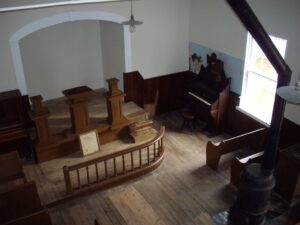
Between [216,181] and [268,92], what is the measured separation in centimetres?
207

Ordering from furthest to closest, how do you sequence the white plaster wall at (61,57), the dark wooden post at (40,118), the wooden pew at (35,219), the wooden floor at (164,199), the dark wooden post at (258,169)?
1. the white plaster wall at (61,57)
2. the dark wooden post at (40,118)
3. the wooden floor at (164,199)
4. the wooden pew at (35,219)
5. the dark wooden post at (258,169)

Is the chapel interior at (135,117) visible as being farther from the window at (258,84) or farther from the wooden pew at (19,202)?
the window at (258,84)

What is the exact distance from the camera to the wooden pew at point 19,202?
4988 millimetres

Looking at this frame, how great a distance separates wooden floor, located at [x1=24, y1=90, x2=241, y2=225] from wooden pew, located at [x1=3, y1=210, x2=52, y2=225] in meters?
0.39

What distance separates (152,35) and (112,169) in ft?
10.9

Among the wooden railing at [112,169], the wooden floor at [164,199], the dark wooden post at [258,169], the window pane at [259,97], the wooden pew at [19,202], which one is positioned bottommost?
the wooden floor at [164,199]

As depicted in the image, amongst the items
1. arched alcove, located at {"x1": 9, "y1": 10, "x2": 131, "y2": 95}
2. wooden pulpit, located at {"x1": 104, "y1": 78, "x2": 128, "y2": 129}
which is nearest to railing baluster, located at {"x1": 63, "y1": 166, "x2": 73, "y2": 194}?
wooden pulpit, located at {"x1": 104, "y1": 78, "x2": 128, "y2": 129}

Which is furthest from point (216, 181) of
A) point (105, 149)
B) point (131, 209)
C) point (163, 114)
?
point (163, 114)

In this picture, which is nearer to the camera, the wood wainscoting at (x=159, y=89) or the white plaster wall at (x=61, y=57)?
the wood wainscoting at (x=159, y=89)

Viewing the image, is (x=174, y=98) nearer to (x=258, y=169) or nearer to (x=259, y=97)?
(x=259, y=97)

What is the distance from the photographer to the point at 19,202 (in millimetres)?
5141

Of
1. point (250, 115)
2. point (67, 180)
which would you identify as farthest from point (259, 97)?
point (67, 180)

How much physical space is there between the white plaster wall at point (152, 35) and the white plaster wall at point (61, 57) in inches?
72.1

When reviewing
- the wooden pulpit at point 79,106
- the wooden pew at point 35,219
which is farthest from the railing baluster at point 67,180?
the wooden pulpit at point 79,106
